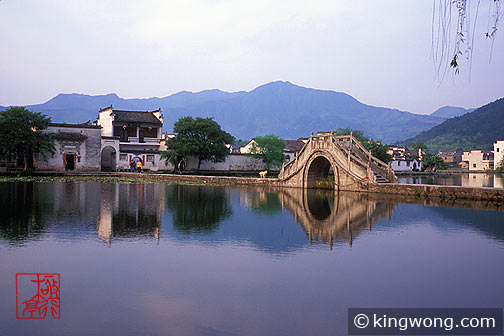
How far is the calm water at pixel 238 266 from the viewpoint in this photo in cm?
530

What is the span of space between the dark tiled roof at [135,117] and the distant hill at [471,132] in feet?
327

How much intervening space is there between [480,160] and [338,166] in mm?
65169

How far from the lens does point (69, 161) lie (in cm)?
4134

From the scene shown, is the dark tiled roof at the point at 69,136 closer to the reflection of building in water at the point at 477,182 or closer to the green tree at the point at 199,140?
the green tree at the point at 199,140

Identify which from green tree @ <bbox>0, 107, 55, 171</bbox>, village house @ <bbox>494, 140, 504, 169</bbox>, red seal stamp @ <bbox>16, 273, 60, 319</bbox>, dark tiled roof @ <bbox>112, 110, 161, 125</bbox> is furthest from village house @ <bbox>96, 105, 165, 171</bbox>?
village house @ <bbox>494, 140, 504, 169</bbox>

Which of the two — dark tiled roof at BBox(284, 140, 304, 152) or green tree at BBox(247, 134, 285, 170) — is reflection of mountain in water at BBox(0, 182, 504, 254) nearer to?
green tree at BBox(247, 134, 285, 170)

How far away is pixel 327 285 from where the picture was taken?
662cm

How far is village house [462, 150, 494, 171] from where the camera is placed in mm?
77000

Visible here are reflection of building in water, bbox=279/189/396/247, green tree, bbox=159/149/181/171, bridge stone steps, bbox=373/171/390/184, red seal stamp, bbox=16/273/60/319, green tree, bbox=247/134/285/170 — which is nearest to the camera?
red seal stamp, bbox=16/273/60/319

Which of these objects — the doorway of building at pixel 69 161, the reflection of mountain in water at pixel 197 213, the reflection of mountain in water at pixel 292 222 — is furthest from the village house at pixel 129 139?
the reflection of mountain in water at pixel 292 222

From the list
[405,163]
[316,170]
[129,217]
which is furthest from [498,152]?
[129,217]

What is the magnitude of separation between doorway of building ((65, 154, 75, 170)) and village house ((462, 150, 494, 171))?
6827 cm

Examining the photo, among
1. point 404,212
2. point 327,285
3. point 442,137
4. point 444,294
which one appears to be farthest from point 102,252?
point 442,137

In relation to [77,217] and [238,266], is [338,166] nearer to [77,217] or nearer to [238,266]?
[77,217]
